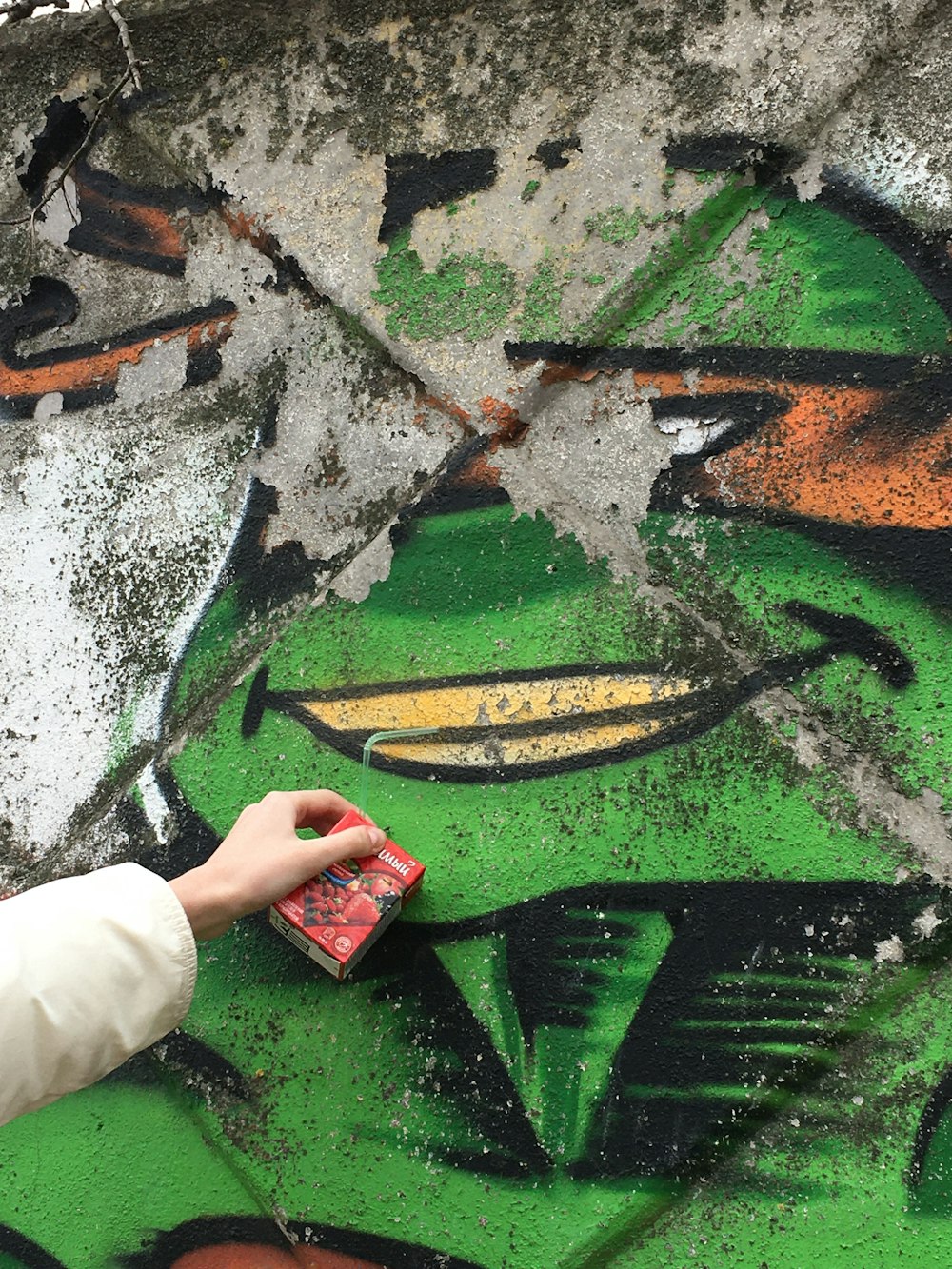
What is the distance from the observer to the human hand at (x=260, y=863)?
4.98ft

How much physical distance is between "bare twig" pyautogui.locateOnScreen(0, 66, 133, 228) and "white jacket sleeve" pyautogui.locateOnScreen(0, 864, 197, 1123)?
165 centimetres

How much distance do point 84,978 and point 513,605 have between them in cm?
101

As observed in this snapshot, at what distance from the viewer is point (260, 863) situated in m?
1.56

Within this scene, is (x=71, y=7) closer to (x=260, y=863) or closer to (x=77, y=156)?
(x=77, y=156)

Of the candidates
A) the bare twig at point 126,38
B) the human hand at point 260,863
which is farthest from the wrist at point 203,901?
the bare twig at point 126,38

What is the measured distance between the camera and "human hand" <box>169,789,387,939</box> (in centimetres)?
152

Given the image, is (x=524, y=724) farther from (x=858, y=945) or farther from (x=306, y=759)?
(x=858, y=945)

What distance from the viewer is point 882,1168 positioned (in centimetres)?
160

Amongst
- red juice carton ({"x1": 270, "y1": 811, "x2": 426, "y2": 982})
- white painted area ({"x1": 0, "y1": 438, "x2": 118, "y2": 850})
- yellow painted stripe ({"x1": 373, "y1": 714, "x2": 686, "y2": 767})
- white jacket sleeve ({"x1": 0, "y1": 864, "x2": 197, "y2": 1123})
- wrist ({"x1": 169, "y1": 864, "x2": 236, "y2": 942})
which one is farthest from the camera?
white painted area ({"x1": 0, "y1": 438, "x2": 118, "y2": 850})

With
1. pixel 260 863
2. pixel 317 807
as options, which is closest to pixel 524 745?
pixel 317 807

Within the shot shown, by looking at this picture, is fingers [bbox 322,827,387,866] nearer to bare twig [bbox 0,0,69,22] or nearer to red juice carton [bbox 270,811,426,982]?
red juice carton [bbox 270,811,426,982]

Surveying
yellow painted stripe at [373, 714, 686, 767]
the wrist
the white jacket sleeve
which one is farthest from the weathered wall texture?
the white jacket sleeve

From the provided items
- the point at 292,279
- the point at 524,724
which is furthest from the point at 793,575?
the point at 292,279

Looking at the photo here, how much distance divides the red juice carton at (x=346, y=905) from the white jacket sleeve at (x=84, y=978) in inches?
10.6
